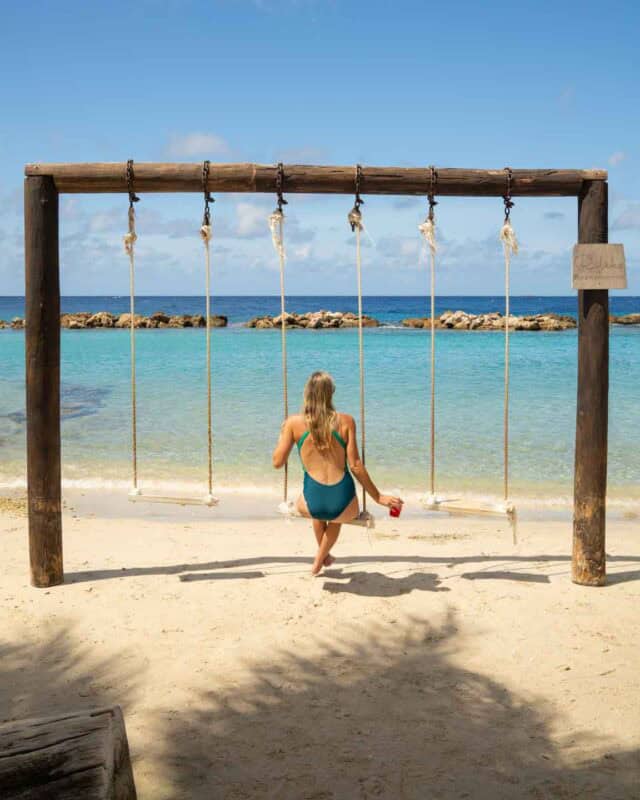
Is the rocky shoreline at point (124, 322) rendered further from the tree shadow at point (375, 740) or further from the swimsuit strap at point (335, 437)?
the tree shadow at point (375, 740)

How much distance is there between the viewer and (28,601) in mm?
4488

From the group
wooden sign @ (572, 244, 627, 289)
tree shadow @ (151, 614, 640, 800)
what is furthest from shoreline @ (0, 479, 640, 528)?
tree shadow @ (151, 614, 640, 800)

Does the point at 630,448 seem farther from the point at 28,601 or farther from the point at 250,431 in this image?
the point at 28,601

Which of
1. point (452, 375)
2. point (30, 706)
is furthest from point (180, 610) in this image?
point (452, 375)

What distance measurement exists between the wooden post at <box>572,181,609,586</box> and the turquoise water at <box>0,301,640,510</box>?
3.39 metres

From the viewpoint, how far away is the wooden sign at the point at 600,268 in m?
4.53

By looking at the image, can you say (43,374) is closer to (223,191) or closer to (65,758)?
(223,191)

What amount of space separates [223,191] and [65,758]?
3.40 metres

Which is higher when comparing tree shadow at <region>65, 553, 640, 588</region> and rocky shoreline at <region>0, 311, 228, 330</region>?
rocky shoreline at <region>0, 311, 228, 330</region>

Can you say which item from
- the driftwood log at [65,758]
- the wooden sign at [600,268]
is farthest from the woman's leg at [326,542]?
the driftwood log at [65,758]

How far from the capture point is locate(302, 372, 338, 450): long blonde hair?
4445 mm

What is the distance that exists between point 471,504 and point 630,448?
6839 millimetres

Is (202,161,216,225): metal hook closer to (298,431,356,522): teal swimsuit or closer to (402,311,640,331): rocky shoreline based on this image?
(298,431,356,522): teal swimsuit

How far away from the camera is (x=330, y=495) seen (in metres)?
4.60
